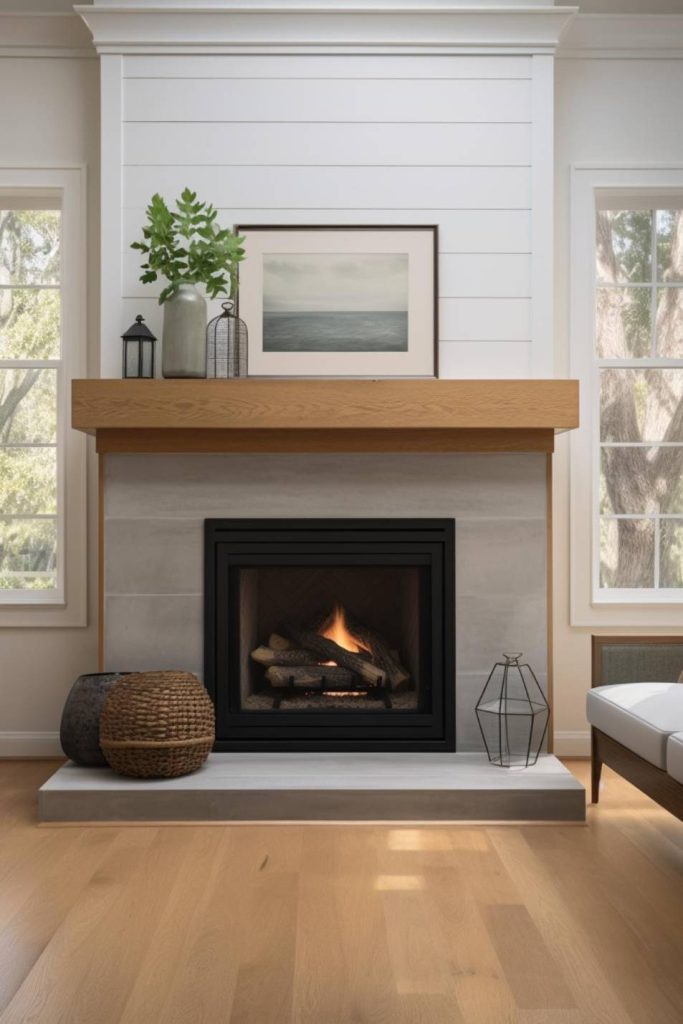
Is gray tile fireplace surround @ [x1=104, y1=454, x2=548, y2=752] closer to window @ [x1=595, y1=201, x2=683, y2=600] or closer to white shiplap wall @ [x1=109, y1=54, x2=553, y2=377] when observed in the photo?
white shiplap wall @ [x1=109, y1=54, x2=553, y2=377]

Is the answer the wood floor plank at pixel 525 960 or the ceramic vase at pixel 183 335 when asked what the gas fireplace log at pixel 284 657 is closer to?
the ceramic vase at pixel 183 335

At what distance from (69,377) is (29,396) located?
0.81ft

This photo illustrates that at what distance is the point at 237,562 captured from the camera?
4.05m

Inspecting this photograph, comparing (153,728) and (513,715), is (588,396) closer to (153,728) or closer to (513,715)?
(513,715)

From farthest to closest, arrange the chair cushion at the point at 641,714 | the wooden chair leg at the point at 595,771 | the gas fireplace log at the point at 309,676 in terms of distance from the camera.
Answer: the gas fireplace log at the point at 309,676, the wooden chair leg at the point at 595,771, the chair cushion at the point at 641,714

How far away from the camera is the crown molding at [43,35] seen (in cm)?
429

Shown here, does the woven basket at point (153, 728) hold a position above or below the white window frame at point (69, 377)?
below

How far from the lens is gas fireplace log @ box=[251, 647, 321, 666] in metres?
4.17

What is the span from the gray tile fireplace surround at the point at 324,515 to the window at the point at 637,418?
25.8 inches

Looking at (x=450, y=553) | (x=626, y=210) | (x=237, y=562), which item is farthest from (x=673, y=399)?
(x=237, y=562)

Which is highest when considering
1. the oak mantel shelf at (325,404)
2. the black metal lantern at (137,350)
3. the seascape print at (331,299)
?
the seascape print at (331,299)

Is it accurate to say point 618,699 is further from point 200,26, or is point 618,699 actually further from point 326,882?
point 200,26

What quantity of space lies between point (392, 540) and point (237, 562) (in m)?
0.61

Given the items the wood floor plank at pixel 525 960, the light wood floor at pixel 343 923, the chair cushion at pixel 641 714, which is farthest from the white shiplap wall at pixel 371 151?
the wood floor plank at pixel 525 960
